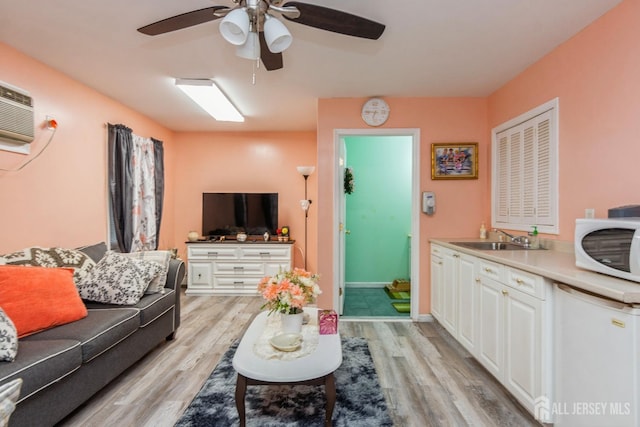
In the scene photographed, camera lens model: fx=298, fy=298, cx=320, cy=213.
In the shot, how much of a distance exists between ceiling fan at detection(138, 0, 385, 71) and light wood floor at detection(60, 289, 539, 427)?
2.20 metres

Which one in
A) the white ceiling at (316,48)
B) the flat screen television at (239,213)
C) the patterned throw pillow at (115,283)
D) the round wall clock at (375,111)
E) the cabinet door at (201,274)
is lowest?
the cabinet door at (201,274)

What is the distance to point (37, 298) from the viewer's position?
1831 millimetres

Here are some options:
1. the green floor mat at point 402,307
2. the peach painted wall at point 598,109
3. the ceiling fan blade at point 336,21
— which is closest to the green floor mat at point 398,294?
the green floor mat at point 402,307

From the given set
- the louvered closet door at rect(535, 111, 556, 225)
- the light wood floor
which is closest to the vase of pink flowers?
the light wood floor

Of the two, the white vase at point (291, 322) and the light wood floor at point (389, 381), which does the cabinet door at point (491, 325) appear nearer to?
the light wood floor at point (389, 381)

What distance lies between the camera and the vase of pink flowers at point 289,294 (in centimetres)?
183

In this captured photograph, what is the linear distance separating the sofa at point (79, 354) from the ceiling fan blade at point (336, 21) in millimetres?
2161

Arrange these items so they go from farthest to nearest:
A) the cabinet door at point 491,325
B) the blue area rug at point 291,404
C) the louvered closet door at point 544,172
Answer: the louvered closet door at point 544,172 → the cabinet door at point 491,325 → the blue area rug at point 291,404

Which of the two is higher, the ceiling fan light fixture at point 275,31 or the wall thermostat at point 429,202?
the ceiling fan light fixture at point 275,31

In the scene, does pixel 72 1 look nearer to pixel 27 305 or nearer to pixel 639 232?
pixel 27 305

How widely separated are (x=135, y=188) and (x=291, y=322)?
9.65 ft

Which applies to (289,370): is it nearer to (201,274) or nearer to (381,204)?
(201,274)

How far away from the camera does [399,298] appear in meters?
4.27

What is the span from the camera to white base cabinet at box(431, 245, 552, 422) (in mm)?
1650
